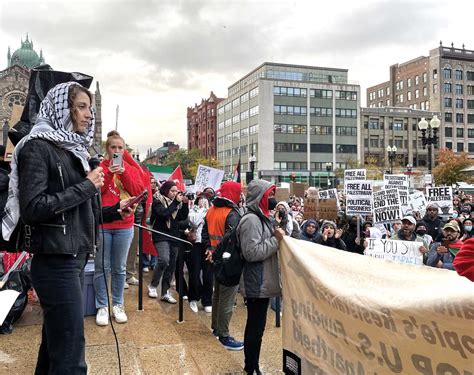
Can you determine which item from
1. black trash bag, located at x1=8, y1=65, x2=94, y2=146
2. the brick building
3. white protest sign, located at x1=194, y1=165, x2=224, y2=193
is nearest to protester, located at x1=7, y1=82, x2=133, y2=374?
black trash bag, located at x1=8, y1=65, x2=94, y2=146

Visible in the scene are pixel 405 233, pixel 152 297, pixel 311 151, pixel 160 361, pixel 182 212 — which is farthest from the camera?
pixel 311 151

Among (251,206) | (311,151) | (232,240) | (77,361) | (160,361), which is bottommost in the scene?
(160,361)

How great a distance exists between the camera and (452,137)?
303 feet

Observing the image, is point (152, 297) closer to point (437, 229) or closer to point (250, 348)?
point (250, 348)

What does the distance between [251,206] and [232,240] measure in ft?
1.31

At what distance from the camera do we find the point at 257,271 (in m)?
4.19

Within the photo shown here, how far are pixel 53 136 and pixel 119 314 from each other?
2943 millimetres

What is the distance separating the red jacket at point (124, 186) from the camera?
4.77 m

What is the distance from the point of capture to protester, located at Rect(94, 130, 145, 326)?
477 centimetres

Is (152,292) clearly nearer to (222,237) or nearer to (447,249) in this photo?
(222,237)

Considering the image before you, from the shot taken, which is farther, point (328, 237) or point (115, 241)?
point (328, 237)

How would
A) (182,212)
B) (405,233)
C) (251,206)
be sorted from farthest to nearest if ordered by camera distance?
(405,233) → (182,212) → (251,206)

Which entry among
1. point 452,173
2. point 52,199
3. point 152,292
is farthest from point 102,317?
point 452,173

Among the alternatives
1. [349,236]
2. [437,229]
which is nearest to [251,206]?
[349,236]
